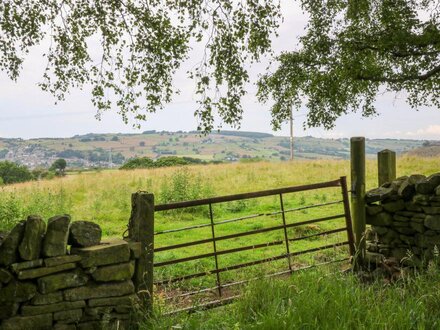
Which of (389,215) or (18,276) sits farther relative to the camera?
(389,215)

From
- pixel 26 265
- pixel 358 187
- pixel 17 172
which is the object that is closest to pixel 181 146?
pixel 17 172

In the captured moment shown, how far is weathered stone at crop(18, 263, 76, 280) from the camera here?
3.60 meters

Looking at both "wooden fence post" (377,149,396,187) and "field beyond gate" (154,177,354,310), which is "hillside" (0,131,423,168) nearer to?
"field beyond gate" (154,177,354,310)

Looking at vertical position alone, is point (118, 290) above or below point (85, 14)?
below

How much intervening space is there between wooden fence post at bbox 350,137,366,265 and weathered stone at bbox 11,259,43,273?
189 inches

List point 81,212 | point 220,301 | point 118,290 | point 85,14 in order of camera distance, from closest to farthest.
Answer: point 118,290, point 220,301, point 85,14, point 81,212

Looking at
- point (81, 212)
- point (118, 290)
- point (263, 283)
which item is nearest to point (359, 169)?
point (263, 283)

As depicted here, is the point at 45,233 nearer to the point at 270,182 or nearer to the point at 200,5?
the point at 200,5

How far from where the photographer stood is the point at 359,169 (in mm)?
6617

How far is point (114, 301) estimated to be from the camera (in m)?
4.01

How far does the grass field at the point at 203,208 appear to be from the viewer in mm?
7891

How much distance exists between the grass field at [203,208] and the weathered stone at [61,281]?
0.94 metres

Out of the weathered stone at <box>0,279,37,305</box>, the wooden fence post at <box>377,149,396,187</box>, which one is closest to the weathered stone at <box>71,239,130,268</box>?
the weathered stone at <box>0,279,37,305</box>

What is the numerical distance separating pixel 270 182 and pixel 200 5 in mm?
10834
